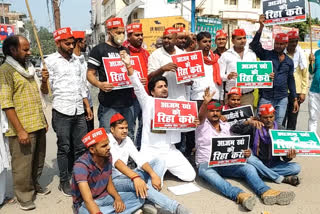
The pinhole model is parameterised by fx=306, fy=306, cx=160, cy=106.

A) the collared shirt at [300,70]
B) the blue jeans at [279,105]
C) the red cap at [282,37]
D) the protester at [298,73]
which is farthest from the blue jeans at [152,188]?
the collared shirt at [300,70]

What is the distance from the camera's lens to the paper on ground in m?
4.11

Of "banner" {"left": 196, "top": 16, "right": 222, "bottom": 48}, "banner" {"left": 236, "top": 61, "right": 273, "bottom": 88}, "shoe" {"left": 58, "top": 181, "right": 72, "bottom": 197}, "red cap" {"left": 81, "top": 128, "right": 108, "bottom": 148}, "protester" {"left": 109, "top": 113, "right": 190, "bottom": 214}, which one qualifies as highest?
"banner" {"left": 196, "top": 16, "right": 222, "bottom": 48}

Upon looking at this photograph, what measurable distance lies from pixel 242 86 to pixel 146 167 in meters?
2.32

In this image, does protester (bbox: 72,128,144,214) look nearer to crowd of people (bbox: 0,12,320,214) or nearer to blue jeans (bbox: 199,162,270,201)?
crowd of people (bbox: 0,12,320,214)

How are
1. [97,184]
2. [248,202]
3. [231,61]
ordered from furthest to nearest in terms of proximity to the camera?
[231,61]
[248,202]
[97,184]

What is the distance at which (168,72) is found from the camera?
4.67 metres

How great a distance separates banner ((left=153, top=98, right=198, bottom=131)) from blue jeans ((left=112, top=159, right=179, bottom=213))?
0.54 metres

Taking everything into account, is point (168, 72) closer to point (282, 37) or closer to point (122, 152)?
point (122, 152)

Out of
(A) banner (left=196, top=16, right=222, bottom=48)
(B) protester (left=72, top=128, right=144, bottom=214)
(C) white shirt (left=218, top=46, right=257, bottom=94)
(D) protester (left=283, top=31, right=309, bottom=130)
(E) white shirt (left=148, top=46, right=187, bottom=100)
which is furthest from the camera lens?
(A) banner (left=196, top=16, right=222, bottom=48)

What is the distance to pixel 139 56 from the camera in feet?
16.0

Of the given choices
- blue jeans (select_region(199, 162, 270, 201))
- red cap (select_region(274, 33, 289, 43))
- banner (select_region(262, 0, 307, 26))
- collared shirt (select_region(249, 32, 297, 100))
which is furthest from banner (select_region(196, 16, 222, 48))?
blue jeans (select_region(199, 162, 270, 201))

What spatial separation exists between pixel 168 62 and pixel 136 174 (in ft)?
6.13


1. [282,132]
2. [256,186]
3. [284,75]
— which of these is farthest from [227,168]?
[284,75]

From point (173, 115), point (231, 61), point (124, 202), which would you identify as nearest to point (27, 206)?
point (124, 202)
